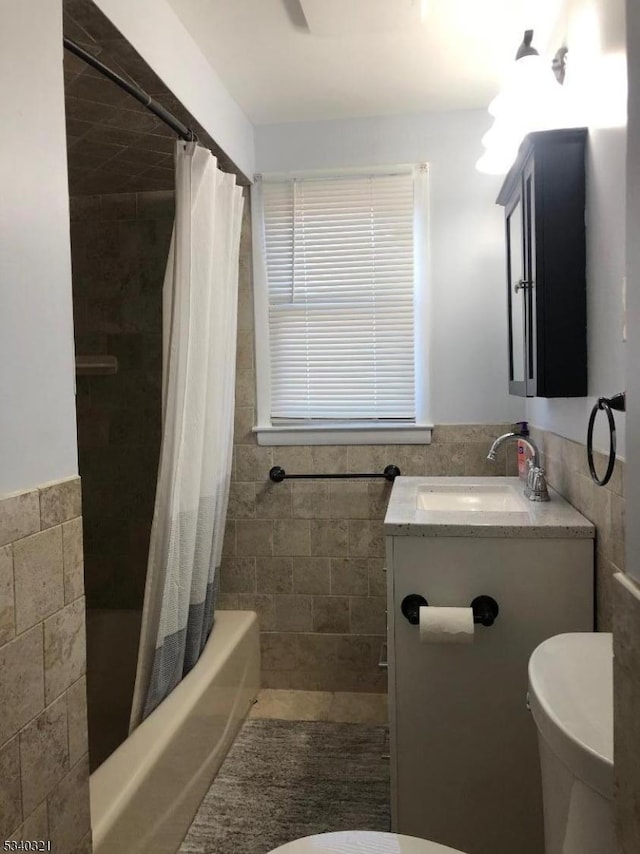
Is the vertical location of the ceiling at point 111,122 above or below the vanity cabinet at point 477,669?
above

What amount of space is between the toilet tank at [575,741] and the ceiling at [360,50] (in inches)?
69.5

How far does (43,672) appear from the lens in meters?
1.15

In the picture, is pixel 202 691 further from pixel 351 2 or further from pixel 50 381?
pixel 351 2

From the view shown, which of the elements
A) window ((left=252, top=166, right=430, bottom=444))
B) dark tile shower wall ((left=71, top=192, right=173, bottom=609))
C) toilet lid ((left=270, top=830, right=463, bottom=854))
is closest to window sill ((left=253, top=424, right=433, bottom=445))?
window ((left=252, top=166, right=430, bottom=444))

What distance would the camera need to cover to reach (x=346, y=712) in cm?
254

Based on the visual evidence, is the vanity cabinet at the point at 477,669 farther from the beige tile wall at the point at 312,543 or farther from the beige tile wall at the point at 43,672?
the beige tile wall at the point at 312,543

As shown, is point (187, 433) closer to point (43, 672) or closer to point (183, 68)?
point (43, 672)

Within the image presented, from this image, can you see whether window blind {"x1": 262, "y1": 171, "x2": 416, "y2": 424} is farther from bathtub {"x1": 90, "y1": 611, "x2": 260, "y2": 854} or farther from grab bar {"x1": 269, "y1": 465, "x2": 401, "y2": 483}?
bathtub {"x1": 90, "y1": 611, "x2": 260, "y2": 854}

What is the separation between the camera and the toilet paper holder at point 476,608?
1.62 metres

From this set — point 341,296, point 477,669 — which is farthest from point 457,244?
point 477,669

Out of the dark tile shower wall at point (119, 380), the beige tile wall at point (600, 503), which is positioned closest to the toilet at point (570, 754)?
the beige tile wall at point (600, 503)

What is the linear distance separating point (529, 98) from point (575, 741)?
168 centimetres

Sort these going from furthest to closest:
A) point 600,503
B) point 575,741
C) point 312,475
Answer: point 312,475
point 600,503
point 575,741

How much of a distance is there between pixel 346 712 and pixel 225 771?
574mm
